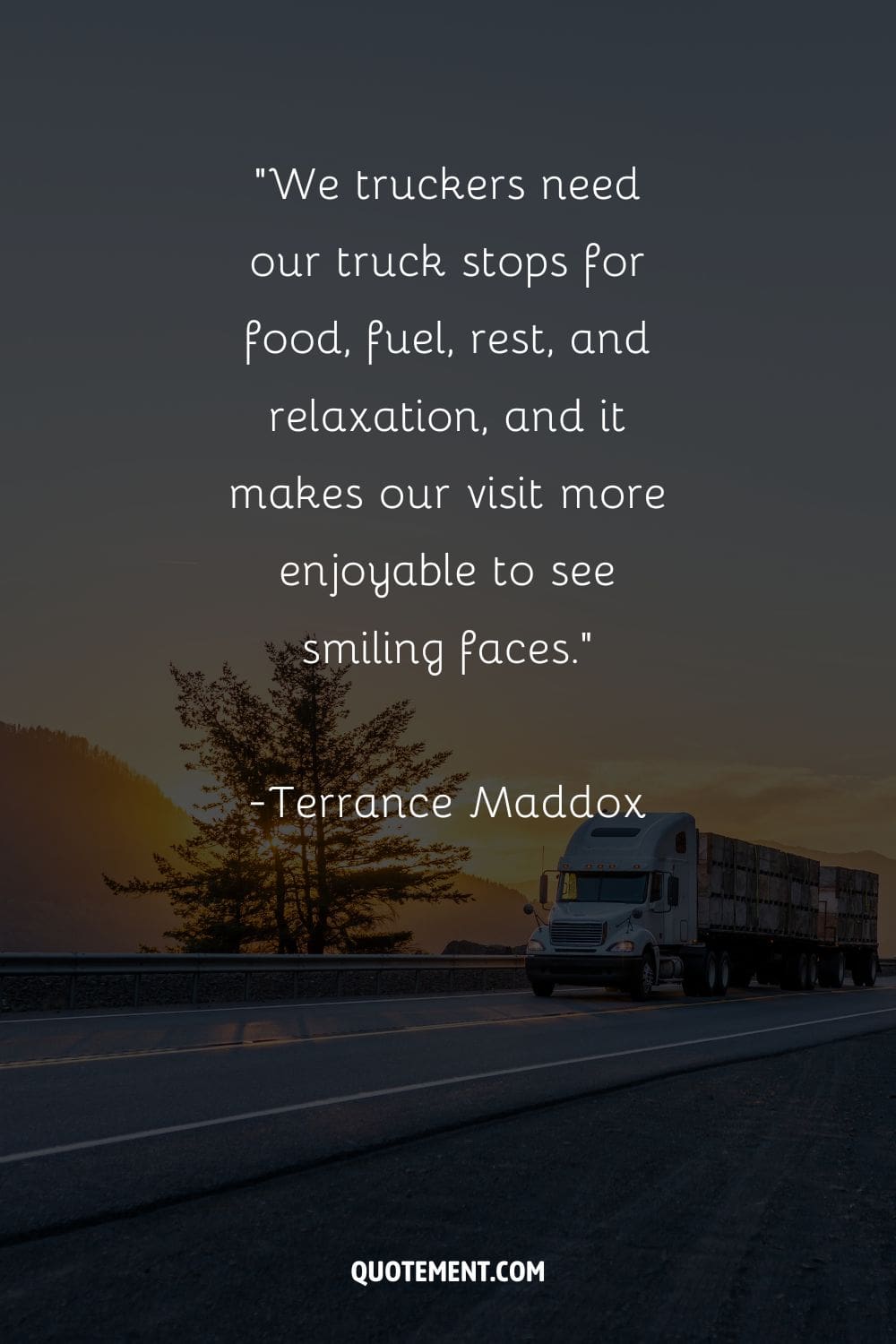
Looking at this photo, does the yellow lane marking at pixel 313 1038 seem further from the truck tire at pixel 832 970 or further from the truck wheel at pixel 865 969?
the truck wheel at pixel 865 969

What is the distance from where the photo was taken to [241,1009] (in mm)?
22312

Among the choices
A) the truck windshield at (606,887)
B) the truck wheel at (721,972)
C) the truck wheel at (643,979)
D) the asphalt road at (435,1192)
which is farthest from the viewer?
the truck wheel at (721,972)

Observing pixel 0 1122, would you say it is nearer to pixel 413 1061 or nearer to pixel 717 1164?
pixel 717 1164

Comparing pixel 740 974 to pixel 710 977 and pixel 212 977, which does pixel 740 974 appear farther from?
pixel 212 977

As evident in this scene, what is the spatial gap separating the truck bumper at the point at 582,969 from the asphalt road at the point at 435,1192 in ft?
40.5

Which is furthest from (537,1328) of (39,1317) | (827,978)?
(827,978)

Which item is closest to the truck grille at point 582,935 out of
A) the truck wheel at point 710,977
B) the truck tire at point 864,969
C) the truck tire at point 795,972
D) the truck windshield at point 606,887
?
the truck windshield at point 606,887

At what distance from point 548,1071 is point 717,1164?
4998 millimetres

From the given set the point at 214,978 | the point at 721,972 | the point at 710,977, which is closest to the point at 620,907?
the point at 710,977

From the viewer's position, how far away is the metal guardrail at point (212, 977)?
21.1m

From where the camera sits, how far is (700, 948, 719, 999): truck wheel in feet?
103

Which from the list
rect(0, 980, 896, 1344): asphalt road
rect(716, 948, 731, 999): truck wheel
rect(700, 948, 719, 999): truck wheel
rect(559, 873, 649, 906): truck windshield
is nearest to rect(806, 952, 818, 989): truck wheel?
rect(716, 948, 731, 999): truck wheel

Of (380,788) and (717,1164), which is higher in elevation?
(380,788)

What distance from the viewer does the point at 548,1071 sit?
45.2ft
